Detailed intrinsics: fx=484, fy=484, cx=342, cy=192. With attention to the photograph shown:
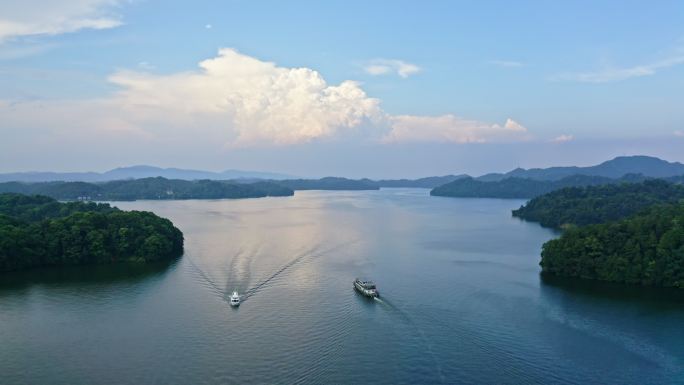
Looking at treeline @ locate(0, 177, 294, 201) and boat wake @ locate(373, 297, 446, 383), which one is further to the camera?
treeline @ locate(0, 177, 294, 201)

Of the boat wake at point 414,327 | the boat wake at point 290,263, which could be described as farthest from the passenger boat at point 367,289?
the boat wake at point 290,263

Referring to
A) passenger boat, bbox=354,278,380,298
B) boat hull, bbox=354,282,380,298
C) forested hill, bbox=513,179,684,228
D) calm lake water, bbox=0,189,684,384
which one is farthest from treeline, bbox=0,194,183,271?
forested hill, bbox=513,179,684,228

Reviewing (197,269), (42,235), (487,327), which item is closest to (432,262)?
(487,327)

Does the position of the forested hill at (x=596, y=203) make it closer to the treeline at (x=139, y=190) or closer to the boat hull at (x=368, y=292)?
the boat hull at (x=368, y=292)

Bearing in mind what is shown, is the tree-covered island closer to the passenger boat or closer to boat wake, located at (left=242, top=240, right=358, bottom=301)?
the passenger boat

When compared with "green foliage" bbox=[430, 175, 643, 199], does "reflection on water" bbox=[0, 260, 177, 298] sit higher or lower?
lower
